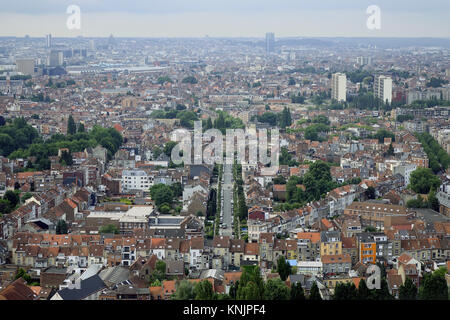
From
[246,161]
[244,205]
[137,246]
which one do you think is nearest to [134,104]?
[246,161]

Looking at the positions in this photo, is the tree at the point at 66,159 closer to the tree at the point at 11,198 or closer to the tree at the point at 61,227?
the tree at the point at 11,198

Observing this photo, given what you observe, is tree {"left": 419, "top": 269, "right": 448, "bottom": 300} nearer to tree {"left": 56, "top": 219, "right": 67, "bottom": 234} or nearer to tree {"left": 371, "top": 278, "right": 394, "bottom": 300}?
tree {"left": 371, "top": 278, "right": 394, "bottom": 300}

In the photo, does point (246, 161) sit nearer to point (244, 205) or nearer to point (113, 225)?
point (244, 205)

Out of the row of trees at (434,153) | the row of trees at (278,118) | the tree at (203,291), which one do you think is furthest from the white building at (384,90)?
the tree at (203,291)

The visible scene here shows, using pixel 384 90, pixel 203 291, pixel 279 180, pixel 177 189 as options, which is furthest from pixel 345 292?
pixel 384 90

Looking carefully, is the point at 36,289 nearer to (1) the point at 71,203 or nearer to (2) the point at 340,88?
(1) the point at 71,203

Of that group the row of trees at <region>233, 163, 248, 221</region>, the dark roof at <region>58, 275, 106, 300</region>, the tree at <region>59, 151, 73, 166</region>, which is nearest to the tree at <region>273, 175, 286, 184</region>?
the row of trees at <region>233, 163, 248, 221</region>
